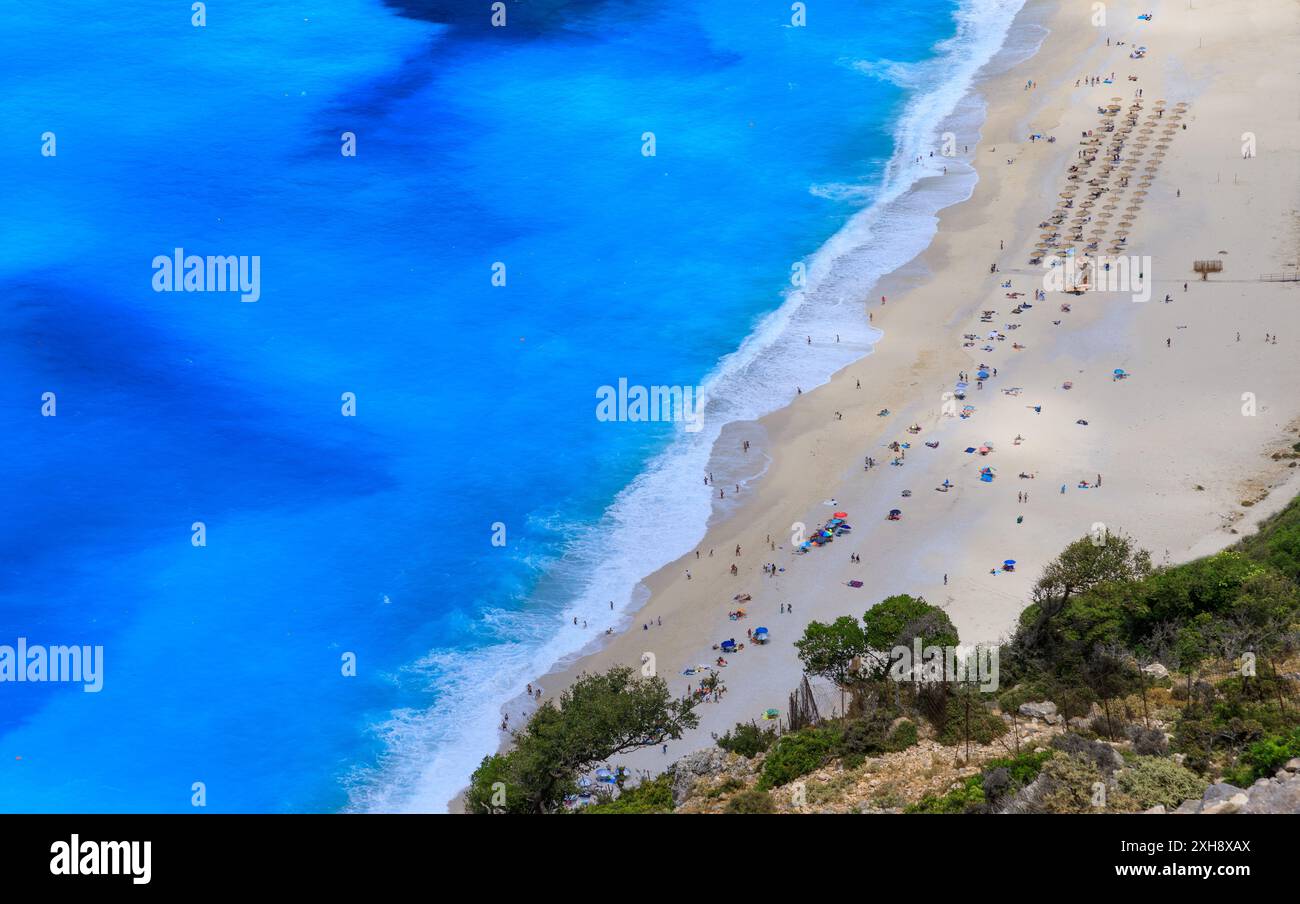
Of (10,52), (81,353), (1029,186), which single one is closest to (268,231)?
(81,353)

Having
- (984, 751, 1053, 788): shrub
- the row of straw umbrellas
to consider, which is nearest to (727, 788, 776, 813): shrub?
(984, 751, 1053, 788): shrub

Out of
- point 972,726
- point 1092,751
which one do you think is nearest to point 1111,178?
point 972,726

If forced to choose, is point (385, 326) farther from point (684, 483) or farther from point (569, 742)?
point (569, 742)

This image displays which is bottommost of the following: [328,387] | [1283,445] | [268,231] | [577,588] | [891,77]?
[577,588]

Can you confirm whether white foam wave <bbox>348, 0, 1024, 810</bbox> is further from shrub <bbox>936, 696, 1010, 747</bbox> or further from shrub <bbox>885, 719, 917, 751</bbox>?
shrub <bbox>936, 696, 1010, 747</bbox>

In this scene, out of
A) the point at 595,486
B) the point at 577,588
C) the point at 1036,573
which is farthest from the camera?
the point at 595,486
